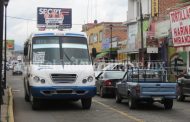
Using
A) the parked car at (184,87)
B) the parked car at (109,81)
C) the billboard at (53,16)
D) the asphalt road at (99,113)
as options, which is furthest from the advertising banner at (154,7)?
the asphalt road at (99,113)

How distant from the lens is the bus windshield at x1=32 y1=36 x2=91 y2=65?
1833 cm

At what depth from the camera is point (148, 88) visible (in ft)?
59.8

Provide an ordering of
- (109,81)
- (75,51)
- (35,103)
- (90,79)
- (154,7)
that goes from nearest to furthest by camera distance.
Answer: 1. (90,79)
2. (35,103)
3. (75,51)
4. (109,81)
5. (154,7)

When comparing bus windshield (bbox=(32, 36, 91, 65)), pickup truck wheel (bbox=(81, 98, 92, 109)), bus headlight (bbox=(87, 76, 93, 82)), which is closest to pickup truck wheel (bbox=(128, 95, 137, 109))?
pickup truck wheel (bbox=(81, 98, 92, 109))

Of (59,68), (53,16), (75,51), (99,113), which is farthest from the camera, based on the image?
(53,16)

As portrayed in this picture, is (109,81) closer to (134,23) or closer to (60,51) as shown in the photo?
(60,51)

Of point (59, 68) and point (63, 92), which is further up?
point (59, 68)

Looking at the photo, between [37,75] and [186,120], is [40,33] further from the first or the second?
[186,120]

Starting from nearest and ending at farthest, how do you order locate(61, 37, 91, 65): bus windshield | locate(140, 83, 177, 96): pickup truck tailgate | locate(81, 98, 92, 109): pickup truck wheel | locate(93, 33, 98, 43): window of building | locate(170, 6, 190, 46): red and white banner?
1. locate(140, 83, 177, 96): pickup truck tailgate
2. locate(61, 37, 91, 65): bus windshield
3. locate(81, 98, 92, 109): pickup truck wheel
4. locate(170, 6, 190, 46): red and white banner
5. locate(93, 33, 98, 43): window of building

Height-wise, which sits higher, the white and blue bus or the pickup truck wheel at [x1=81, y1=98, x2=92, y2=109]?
the white and blue bus

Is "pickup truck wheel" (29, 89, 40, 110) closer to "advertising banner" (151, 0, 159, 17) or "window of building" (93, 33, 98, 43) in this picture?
"advertising banner" (151, 0, 159, 17)

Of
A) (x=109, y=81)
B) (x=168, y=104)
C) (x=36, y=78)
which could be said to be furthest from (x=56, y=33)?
(x=109, y=81)

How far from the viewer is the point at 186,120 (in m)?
15.4

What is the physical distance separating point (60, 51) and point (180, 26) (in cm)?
1761
